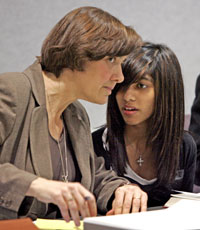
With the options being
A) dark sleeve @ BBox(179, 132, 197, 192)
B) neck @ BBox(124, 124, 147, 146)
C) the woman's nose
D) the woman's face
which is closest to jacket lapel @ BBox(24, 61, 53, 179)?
the woman's face

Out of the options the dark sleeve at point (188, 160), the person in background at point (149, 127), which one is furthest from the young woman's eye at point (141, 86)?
the dark sleeve at point (188, 160)

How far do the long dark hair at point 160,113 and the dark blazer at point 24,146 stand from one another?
46 cm

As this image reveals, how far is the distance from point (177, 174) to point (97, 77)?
76cm

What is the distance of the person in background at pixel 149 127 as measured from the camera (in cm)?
194

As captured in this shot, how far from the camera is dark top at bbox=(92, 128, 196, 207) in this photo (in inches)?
77.5

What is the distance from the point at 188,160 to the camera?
2070 millimetres

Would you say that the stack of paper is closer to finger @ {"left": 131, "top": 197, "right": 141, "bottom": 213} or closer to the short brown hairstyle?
finger @ {"left": 131, "top": 197, "right": 141, "bottom": 213}

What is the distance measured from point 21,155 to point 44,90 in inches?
8.6

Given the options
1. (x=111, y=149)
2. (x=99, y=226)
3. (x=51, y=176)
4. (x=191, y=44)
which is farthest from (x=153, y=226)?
(x=191, y=44)

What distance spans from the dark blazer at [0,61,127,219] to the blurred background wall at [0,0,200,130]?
0.68 m

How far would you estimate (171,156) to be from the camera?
6.51 feet

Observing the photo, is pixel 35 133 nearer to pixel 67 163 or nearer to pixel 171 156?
pixel 67 163

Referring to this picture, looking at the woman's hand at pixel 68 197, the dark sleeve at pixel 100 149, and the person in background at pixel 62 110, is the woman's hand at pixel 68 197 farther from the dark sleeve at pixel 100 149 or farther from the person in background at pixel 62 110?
the dark sleeve at pixel 100 149

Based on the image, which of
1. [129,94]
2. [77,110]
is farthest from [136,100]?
[77,110]
